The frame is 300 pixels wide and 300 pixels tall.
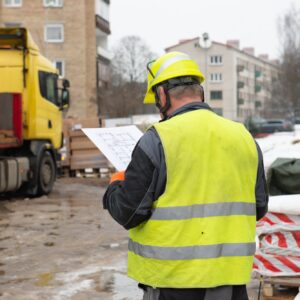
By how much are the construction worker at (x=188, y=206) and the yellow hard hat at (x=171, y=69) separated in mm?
28

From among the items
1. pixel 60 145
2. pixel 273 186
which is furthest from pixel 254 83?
pixel 273 186

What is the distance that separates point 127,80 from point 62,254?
209 feet

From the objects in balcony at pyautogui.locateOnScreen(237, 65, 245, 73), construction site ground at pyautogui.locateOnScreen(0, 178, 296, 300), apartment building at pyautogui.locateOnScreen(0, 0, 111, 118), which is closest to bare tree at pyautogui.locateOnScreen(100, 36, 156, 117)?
apartment building at pyautogui.locateOnScreen(0, 0, 111, 118)

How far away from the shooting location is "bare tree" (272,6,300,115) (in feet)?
164

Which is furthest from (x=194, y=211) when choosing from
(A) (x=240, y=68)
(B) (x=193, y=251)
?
(A) (x=240, y=68)

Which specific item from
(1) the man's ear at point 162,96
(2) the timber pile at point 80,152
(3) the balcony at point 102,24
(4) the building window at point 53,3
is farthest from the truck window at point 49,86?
(3) the balcony at point 102,24

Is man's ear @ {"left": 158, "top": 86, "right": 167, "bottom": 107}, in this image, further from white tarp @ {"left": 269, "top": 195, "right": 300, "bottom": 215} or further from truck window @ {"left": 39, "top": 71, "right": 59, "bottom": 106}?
truck window @ {"left": 39, "top": 71, "right": 59, "bottom": 106}

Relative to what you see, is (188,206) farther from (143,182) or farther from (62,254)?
(62,254)

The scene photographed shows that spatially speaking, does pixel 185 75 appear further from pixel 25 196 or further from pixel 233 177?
pixel 25 196

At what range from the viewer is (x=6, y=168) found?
49.8 feet

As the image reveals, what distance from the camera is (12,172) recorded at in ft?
50.5

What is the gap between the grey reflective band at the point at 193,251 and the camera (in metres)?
3.10

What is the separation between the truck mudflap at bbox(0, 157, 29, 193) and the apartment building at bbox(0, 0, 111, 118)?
38945 mm

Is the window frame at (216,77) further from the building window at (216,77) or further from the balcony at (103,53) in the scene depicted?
the balcony at (103,53)
